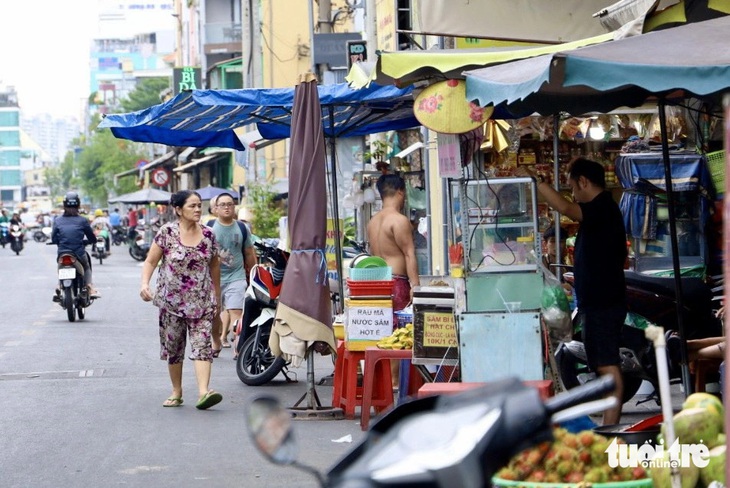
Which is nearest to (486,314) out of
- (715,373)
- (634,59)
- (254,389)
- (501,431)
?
(715,373)

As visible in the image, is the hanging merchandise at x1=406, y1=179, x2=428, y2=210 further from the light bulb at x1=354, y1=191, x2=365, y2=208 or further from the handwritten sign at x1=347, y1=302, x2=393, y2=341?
the handwritten sign at x1=347, y1=302, x2=393, y2=341

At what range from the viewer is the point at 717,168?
10.5m

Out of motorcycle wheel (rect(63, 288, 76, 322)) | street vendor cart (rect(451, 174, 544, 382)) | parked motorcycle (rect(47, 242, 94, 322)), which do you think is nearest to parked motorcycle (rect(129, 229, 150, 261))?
parked motorcycle (rect(47, 242, 94, 322))

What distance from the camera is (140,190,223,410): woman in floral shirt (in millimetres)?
Result: 10109

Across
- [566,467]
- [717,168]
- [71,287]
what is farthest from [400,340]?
[71,287]

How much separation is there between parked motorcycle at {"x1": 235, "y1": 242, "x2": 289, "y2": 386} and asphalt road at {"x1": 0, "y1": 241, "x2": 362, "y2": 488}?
0.58 ft

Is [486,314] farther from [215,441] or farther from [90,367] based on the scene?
[90,367]

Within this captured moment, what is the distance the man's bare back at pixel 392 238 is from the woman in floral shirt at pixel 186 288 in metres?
1.49

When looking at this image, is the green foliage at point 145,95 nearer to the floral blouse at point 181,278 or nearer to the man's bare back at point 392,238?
the man's bare back at point 392,238

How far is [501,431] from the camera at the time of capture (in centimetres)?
292

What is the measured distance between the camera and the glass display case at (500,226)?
8.43m

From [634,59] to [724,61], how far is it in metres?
0.45

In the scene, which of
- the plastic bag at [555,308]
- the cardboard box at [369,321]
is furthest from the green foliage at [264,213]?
the plastic bag at [555,308]

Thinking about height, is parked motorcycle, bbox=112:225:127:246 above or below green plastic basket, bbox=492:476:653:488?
above
